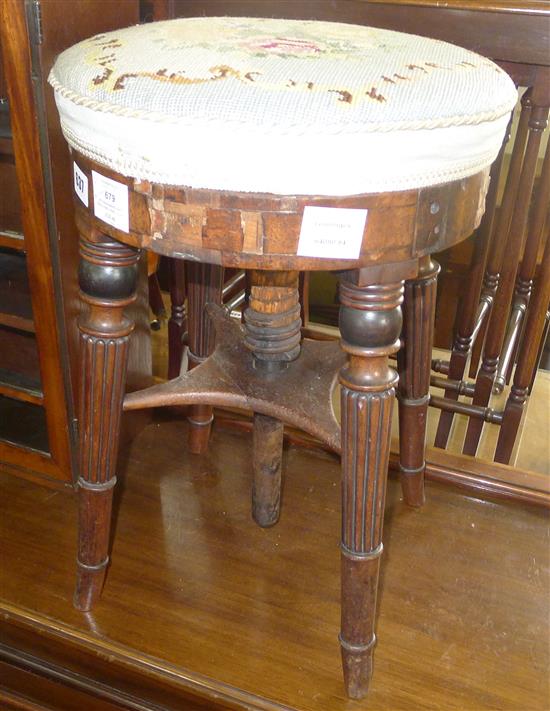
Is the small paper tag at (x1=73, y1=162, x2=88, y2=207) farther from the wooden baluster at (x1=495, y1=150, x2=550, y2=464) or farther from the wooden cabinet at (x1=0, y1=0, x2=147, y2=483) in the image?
the wooden baluster at (x1=495, y1=150, x2=550, y2=464)

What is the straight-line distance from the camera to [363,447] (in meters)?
0.66

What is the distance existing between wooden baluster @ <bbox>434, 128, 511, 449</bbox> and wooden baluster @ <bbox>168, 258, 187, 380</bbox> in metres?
0.41

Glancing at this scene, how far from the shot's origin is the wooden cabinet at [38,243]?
2.41 ft

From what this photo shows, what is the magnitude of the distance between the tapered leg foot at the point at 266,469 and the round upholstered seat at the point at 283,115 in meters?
0.40

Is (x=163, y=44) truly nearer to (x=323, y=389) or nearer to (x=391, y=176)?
(x=391, y=176)

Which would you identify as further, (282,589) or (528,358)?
(528,358)

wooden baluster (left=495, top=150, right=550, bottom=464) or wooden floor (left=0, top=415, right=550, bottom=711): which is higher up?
wooden baluster (left=495, top=150, right=550, bottom=464)

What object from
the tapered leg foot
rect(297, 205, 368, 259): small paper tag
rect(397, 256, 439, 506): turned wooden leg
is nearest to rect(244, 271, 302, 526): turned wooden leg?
the tapered leg foot

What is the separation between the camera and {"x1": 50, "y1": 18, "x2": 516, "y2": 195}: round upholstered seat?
515mm

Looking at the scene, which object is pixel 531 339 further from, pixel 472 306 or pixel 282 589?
pixel 282 589

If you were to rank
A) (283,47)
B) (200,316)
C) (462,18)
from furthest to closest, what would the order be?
(200,316)
(462,18)
(283,47)

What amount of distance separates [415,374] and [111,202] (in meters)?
0.44

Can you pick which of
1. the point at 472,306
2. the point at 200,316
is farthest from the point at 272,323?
the point at 472,306

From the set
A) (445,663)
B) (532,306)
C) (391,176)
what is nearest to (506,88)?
(391,176)
